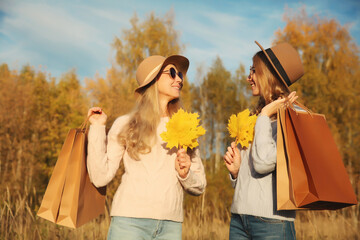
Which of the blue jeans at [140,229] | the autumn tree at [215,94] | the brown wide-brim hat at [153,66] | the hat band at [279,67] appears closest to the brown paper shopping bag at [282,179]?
the hat band at [279,67]

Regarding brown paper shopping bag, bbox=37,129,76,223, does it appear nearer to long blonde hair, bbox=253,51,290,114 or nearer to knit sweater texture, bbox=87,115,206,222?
knit sweater texture, bbox=87,115,206,222

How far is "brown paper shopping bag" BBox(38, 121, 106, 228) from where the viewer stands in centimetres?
243

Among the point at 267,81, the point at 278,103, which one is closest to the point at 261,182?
the point at 278,103

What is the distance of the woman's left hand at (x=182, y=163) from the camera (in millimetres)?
2408

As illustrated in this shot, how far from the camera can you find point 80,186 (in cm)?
249

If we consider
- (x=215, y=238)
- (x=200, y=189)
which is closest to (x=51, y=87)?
(x=215, y=238)

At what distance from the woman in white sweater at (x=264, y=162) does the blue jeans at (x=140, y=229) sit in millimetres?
486

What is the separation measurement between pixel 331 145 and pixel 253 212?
0.68 m

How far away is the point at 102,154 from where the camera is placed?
8.31 feet

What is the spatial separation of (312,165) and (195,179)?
0.88 m

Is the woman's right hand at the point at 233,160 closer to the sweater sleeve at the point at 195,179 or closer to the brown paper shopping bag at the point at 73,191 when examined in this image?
the sweater sleeve at the point at 195,179

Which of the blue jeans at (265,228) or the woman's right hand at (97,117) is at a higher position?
the woman's right hand at (97,117)

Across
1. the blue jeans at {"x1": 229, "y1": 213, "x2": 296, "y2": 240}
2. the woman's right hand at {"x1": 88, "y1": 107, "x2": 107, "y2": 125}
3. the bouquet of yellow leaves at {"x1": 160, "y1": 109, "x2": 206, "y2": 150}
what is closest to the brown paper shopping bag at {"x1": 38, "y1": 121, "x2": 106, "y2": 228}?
the woman's right hand at {"x1": 88, "y1": 107, "x2": 107, "y2": 125}

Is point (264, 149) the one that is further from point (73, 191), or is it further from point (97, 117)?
point (73, 191)
